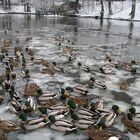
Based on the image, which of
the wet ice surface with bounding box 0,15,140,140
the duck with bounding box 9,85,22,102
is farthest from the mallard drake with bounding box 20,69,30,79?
the duck with bounding box 9,85,22,102

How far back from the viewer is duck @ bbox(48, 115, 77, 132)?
6879mm

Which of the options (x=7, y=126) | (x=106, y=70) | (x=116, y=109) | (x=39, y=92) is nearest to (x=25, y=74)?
(x=39, y=92)

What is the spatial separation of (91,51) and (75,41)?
125 inches

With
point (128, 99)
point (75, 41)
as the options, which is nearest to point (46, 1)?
point (75, 41)

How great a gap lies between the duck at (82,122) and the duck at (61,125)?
18 centimetres

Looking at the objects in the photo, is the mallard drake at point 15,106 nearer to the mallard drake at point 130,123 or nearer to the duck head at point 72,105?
the duck head at point 72,105

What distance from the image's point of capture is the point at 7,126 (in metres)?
6.89

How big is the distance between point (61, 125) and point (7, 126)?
41.3 inches

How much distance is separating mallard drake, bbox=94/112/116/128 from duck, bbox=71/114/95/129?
140 millimetres

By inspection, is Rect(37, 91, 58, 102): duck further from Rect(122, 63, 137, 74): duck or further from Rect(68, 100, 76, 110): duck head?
Rect(122, 63, 137, 74): duck

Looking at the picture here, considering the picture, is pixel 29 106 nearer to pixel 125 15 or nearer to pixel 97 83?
pixel 97 83

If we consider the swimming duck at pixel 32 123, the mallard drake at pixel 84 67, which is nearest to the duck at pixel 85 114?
the swimming duck at pixel 32 123

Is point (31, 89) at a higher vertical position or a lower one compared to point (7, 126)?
higher

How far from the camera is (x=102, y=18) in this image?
34469mm
